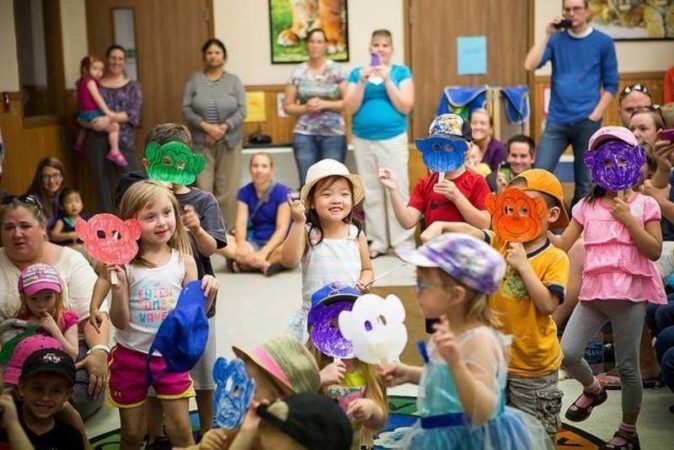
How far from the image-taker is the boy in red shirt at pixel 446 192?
4.09m

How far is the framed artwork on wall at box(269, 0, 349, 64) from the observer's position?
9.18 metres

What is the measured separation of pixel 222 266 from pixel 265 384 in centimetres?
526

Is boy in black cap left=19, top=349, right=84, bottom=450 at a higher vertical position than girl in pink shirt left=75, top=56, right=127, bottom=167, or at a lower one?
lower

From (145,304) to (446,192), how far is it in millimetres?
1302

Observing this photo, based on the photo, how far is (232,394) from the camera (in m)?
2.58

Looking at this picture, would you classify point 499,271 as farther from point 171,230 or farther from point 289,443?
point 171,230

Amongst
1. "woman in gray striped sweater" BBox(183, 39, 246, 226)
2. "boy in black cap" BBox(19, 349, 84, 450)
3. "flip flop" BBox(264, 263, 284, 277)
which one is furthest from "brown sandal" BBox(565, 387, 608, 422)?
"woman in gray striped sweater" BBox(183, 39, 246, 226)

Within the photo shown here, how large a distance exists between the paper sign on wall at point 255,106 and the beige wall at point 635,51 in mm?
2525

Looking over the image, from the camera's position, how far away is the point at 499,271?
2525mm

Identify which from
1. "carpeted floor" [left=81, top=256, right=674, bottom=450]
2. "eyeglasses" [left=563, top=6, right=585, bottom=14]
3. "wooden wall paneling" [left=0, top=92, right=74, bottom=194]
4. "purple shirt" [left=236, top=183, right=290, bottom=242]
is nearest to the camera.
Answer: "carpeted floor" [left=81, top=256, right=674, bottom=450]

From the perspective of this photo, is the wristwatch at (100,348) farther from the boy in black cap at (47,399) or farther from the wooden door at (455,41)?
the wooden door at (455,41)

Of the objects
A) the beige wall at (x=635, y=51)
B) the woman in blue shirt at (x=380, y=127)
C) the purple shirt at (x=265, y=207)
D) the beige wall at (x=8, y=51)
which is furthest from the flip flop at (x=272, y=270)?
the beige wall at (x=635, y=51)

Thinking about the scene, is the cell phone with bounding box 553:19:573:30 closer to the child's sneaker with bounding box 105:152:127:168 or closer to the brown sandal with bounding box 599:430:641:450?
the brown sandal with bounding box 599:430:641:450

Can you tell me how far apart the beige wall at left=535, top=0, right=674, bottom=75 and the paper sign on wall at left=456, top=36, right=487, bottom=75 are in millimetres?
498
